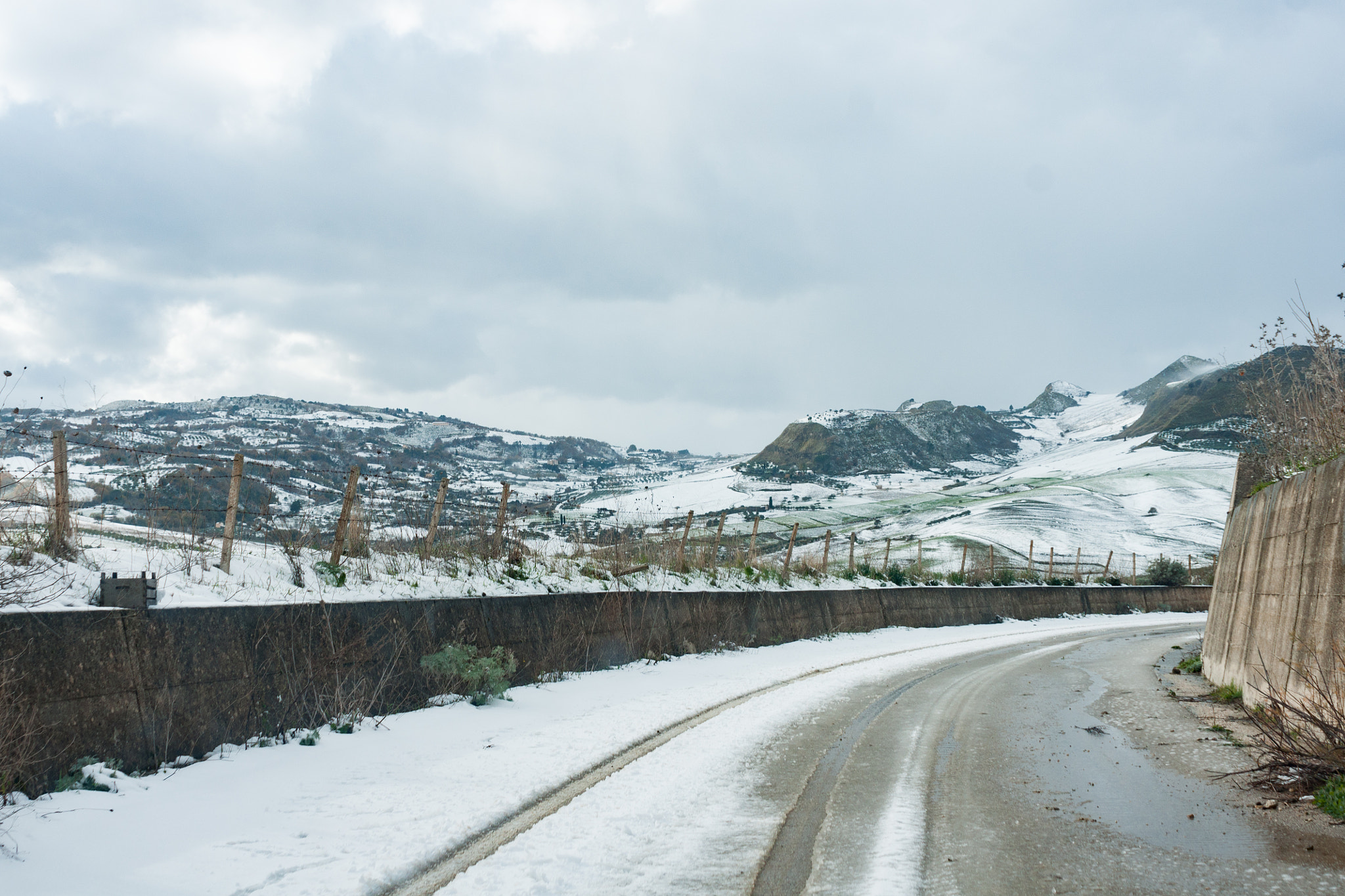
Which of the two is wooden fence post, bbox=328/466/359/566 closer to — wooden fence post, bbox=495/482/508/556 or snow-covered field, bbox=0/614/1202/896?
snow-covered field, bbox=0/614/1202/896

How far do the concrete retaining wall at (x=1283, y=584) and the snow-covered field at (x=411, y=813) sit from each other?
16.6ft

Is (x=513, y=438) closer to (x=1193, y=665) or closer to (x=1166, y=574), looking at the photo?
(x=1166, y=574)

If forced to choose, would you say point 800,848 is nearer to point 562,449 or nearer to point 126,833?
point 126,833

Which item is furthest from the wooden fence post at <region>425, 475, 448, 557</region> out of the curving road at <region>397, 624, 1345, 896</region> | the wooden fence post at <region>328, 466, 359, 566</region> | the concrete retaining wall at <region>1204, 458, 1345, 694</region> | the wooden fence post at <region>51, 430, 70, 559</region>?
the concrete retaining wall at <region>1204, 458, 1345, 694</region>

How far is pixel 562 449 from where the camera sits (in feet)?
653

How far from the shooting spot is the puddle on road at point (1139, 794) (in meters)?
5.42

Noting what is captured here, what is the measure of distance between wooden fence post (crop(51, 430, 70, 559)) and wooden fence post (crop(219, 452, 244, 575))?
5.55ft

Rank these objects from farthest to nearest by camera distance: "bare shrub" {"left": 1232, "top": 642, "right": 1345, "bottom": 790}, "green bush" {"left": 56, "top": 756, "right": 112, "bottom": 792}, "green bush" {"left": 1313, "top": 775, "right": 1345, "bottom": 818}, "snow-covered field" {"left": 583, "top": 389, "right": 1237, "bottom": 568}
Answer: "snow-covered field" {"left": 583, "top": 389, "right": 1237, "bottom": 568}
"bare shrub" {"left": 1232, "top": 642, "right": 1345, "bottom": 790}
"green bush" {"left": 1313, "top": 775, "right": 1345, "bottom": 818}
"green bush" {"left": 56, "top": 756, "right": 112, "bottom": 792}

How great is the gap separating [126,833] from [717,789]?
401 centimetres

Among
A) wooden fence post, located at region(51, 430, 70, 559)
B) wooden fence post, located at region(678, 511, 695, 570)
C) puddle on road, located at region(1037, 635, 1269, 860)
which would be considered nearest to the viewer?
puddle on road, located at region(1037, 635, 1269, 860)

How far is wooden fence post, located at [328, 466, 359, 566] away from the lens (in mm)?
10524

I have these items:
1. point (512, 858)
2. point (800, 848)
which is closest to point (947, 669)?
point (800, 848)

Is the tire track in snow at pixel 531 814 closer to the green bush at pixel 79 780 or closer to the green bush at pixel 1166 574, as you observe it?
the green bush at pixel 79 780

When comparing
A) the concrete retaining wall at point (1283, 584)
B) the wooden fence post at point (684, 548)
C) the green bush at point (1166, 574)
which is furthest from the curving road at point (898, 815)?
the green bush at point (1166, 574)
